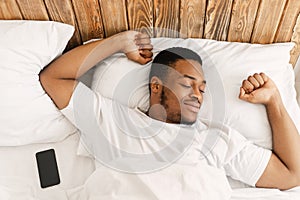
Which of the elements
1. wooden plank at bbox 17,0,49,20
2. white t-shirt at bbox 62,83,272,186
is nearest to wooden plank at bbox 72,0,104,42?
wooden plank at bbox 17,0,49,20

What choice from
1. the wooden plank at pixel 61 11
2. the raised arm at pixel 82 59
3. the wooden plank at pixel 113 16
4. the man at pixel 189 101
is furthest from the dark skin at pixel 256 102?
the wooden plank at pixel 61 11

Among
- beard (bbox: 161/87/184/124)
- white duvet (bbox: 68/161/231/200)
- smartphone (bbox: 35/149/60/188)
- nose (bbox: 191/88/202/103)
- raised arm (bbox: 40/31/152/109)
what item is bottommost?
smartphone (bbox: 35/149/60/188)

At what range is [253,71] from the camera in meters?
1.14

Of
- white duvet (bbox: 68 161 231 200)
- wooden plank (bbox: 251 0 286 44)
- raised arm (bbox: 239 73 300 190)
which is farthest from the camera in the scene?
wooden plank (bbox: 251 0 286 44)

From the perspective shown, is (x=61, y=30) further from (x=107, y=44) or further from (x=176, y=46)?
(x=176, y=46)

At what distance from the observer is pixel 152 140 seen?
3.44 feet

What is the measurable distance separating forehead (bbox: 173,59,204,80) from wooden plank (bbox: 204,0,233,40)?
0.64ft

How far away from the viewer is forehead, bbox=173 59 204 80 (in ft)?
3.52

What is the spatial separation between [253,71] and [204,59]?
164 millimetres

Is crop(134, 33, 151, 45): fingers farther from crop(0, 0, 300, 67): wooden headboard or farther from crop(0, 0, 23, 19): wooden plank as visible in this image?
crop(0, 0, 23, 19): wooden plank

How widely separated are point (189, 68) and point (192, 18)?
22cm

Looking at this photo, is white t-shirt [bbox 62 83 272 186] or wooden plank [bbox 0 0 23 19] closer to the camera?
white t-shirt [bbox 62 83 272 186]

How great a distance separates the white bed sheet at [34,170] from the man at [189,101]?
0.10m

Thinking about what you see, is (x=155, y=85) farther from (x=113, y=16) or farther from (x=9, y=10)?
(x=9, y=10)
